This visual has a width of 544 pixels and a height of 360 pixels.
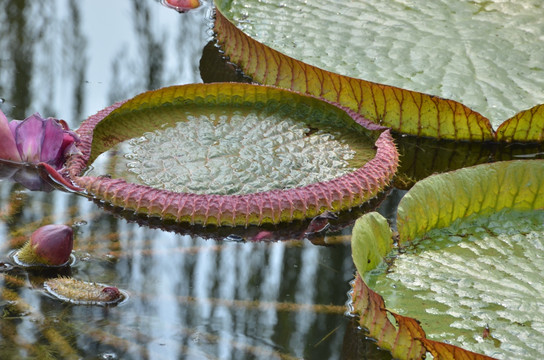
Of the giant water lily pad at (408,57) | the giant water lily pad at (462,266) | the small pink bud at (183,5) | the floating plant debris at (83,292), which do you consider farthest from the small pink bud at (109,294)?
the small pink bud at (183,5)

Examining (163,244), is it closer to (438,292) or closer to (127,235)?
(127,235)

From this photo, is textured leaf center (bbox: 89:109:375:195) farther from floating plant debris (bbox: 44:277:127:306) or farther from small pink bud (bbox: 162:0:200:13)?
small pink bud (bbox: 162:0:200:13)

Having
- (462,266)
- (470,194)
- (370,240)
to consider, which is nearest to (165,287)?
(370,240)

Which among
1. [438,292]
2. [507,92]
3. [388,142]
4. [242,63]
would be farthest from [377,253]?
[242,63]

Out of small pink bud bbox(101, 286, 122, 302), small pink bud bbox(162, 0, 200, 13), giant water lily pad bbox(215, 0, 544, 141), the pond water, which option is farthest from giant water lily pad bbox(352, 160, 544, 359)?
small pink bud bbox(162, 0, 200, 13)

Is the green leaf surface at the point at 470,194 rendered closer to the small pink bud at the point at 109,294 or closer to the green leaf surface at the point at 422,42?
the green leaf surface at the point at 422,42
